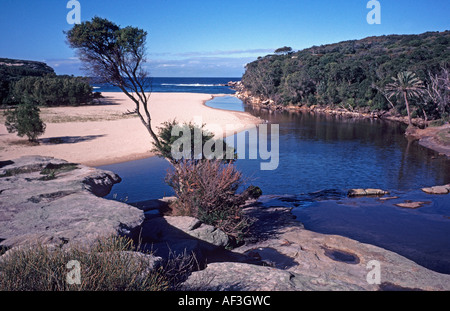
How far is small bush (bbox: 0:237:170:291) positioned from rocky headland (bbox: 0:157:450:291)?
114 cm

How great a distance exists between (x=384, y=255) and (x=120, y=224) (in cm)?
726

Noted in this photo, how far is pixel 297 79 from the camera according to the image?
6512 centimetres

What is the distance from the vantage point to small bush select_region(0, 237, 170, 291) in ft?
14.4

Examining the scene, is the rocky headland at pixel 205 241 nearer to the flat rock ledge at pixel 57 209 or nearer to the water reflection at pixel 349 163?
the flat rock ledge at pixel 57 209

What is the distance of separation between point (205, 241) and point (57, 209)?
400 centimetres

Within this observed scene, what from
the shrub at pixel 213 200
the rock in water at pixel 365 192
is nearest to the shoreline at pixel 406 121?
the rock in water at pixel 365 192

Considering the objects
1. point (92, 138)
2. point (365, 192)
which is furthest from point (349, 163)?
point (92, 138)

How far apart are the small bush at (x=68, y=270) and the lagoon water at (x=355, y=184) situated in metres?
6.42

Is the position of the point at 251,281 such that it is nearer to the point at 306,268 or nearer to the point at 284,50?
the point at 306,268

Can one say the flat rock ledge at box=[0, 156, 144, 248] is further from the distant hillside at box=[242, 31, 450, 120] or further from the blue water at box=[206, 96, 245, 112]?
the blue water at box=[206, 96, 245, 112]

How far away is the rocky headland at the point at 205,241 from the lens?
6.43 metres

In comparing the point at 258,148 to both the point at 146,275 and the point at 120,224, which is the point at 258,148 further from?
the point at 146,275
